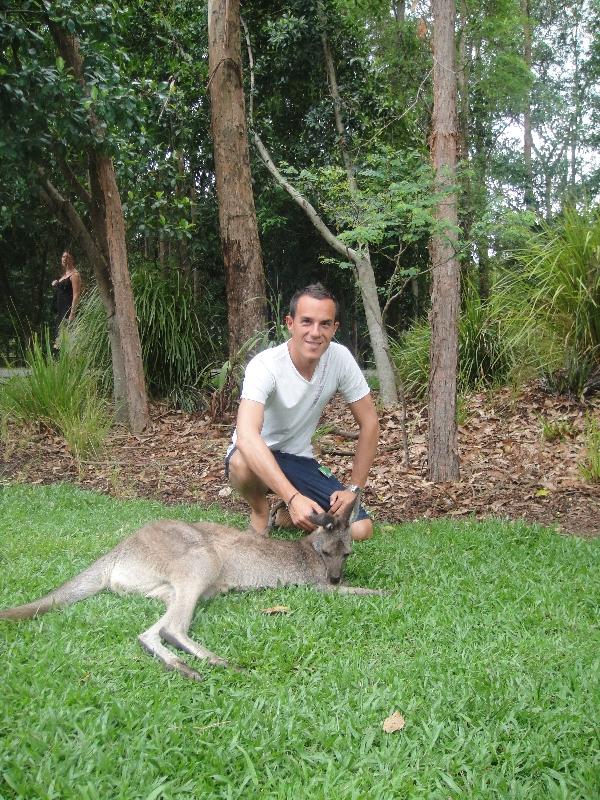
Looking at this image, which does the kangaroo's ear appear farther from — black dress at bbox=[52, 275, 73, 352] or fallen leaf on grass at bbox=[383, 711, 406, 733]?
black dress at bbox=[52, 275, 73, 352]

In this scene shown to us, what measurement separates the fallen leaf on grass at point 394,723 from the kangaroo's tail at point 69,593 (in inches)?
67.6

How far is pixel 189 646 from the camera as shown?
10.3 feet

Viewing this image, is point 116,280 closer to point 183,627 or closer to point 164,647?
point 183,627

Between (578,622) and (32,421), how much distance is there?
6.75 metres

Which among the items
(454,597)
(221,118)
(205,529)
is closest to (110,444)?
(221,118)

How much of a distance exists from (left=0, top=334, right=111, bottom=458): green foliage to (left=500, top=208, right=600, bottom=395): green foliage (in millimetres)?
4962

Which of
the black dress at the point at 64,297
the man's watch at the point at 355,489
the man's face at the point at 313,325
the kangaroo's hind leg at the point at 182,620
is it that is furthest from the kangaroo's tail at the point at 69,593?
the black dress at the point at 64,297

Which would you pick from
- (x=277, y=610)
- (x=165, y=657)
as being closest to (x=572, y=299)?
(x=277, y=610)

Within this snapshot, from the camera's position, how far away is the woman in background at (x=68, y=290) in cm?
1080

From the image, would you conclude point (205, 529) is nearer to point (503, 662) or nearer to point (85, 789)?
point (503, 662)

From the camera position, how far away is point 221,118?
9297 mm

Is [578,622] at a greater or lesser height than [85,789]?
lesser

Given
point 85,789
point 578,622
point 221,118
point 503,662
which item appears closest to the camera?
point 85,789

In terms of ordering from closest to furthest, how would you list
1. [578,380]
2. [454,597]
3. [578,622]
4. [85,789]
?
[85,789], [578,622], [454,597], [578,380]
